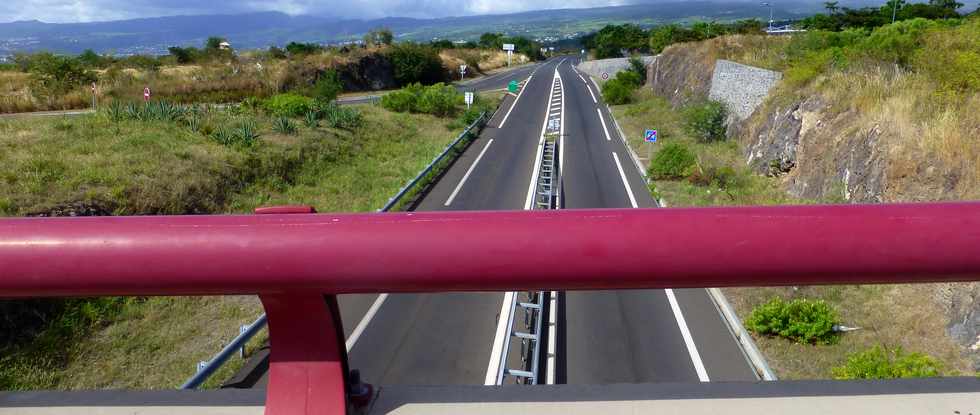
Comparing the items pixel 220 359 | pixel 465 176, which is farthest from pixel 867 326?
pixel 465 176

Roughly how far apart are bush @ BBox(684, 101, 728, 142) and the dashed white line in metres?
17.2

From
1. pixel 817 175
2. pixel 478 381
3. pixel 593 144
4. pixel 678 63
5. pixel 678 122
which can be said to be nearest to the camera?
pixel 478 381

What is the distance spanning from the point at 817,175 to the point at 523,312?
A: 11.0m

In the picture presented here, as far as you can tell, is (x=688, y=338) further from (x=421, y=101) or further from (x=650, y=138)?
(x=421, y=101)

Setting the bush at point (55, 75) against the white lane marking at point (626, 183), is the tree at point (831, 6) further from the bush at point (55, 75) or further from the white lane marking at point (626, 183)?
the bush at point (55, 75)

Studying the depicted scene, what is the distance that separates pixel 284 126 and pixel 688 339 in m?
18.8

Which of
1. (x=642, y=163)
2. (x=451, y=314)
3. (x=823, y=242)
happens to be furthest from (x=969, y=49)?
(x=823, y=242)

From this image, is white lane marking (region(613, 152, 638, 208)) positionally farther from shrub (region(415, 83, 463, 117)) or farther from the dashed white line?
shrub (region(415, 83, 463, 117))

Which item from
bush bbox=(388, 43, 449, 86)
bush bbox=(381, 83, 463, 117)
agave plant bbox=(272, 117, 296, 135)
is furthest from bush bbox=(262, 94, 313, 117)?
bush bbox=(388, 43, 449, 86)

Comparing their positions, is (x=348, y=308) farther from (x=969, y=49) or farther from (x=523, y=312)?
(x=969, y=49)

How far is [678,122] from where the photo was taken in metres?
34.2

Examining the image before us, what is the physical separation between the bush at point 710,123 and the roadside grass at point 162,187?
36.6ft

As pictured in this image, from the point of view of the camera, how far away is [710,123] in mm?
27891

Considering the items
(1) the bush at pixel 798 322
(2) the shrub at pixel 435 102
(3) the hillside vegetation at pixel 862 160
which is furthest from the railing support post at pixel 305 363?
(2) the shrub at pixel 435 102
